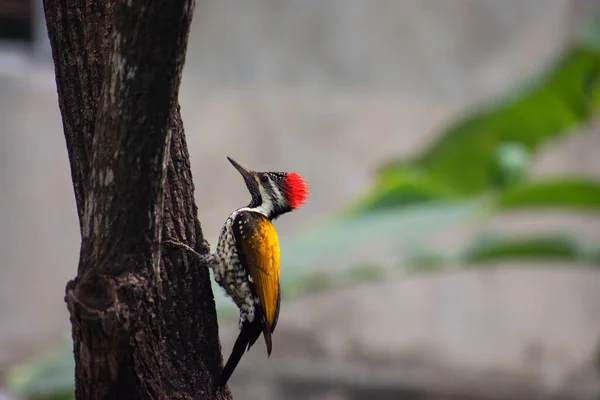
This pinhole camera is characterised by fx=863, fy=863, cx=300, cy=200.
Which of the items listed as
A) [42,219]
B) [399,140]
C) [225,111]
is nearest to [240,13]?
[225,111]

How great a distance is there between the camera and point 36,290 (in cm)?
691

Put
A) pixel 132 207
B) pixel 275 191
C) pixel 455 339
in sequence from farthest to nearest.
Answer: pixel 455 339, pixel 275 191, pixel 132 207

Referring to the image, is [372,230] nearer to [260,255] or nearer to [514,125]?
[260,255]

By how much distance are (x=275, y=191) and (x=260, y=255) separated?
0.37 m

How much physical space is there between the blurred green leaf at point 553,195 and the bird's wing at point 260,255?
2.56 feet

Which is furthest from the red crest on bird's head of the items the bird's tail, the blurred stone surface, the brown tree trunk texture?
the blurred stone surface

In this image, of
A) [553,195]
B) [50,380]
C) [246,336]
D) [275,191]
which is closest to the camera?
[50,380]

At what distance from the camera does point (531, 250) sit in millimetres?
3295

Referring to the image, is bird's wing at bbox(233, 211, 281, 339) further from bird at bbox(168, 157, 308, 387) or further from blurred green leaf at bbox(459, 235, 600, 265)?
blurred green leaf at bbox(459, 235, 600, 265)

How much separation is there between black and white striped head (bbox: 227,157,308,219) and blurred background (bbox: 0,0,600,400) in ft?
12.3

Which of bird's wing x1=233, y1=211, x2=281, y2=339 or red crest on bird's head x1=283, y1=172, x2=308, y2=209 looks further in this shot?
red crest on bird's head x1=283, y1=172, x2=308, y2=209

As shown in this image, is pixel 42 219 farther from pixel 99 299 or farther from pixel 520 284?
pixel 99 299

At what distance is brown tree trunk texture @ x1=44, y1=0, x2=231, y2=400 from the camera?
1752 millimetres

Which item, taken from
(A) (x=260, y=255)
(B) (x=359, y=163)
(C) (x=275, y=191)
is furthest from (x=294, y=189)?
(B) (x=359, y=163)
